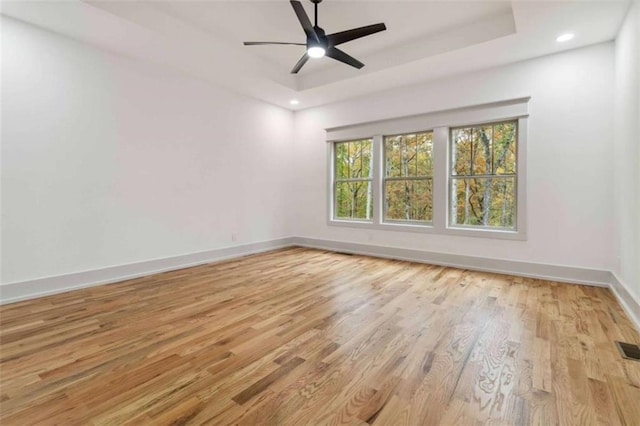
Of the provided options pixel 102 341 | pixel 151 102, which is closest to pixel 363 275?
pixel 102 341

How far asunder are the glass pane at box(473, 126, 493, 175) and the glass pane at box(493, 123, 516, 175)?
0.21 feet

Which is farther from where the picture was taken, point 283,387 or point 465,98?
point 465,98

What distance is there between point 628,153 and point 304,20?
3388 millimetres

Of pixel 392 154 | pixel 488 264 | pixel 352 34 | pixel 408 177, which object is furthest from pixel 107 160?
pixel 488 264

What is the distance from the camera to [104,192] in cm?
367

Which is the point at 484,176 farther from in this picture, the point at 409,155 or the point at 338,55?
the point at 338,55

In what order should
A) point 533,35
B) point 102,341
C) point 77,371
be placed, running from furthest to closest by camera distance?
point 533,35, point 102,341, point 77,371

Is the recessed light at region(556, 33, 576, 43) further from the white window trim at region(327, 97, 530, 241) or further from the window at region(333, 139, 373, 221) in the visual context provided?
the window at region(333, 139, 373, 221)

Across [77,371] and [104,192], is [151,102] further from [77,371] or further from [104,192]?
[77,371]

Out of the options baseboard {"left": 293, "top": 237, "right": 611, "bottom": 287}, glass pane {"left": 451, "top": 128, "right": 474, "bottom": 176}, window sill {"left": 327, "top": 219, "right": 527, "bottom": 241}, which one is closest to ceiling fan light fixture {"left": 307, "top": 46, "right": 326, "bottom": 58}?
glass pane {"left": 451, "top": 128, "right": 474, "bottom": 176}

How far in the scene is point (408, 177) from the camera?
5105 millimetres

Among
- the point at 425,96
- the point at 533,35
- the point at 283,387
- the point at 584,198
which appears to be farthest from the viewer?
the point at 425,96

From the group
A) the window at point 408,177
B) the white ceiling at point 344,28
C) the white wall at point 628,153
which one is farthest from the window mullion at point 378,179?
the white wall at point 628,153

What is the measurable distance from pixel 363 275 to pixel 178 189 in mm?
2976
